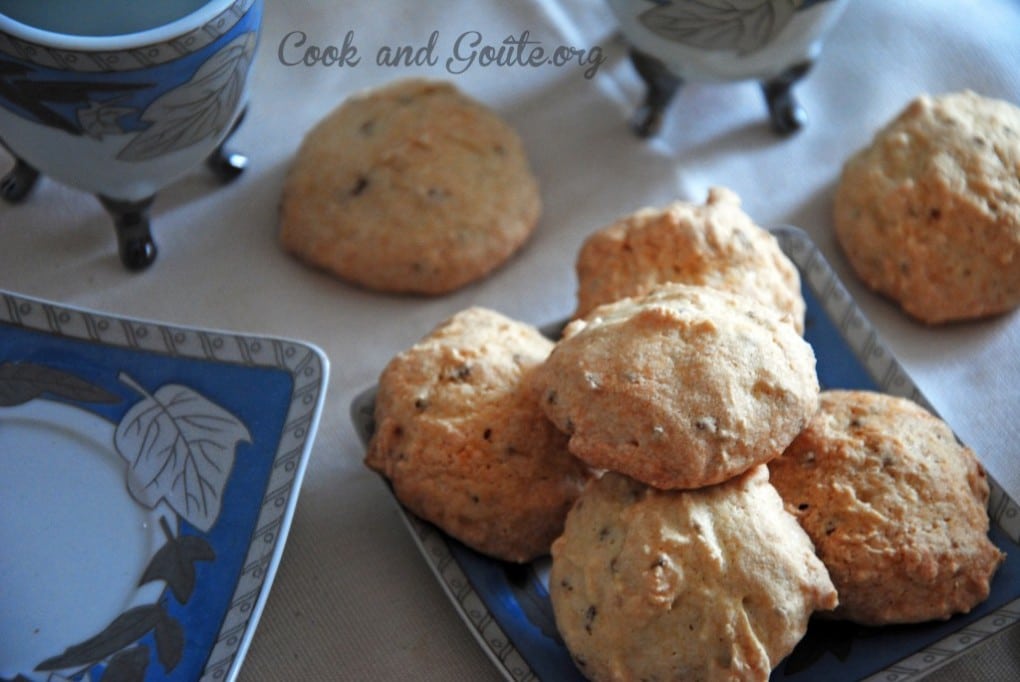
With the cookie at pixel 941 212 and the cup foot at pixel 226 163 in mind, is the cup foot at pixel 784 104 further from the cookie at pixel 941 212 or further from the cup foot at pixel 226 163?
the cup foot at pixel 226 163

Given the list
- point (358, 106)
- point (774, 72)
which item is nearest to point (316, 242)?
point (358, 106)

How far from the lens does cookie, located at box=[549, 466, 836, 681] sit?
0.96 m

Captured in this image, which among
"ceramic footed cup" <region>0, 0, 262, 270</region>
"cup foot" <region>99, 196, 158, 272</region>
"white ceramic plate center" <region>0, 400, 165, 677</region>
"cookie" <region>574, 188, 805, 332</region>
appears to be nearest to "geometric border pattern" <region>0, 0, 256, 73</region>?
"ceramic footed cup" <region>0, 0, 262, 270</region>

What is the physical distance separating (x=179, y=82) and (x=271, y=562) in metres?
0.53

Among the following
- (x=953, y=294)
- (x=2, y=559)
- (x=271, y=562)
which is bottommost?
(x=953, y=294)

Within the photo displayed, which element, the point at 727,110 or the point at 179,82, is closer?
the point at 179,82

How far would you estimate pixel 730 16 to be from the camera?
1.39 meters

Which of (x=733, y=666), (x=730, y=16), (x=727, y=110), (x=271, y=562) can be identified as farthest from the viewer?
(x=727, y=110)

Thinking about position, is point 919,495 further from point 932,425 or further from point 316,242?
point 316,242

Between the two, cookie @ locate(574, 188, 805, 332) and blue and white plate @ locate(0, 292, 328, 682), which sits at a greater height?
blue and white plate @ locate(0, 292, 328, 682)

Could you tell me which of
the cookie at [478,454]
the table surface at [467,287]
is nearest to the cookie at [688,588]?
the cookie at [478,454]

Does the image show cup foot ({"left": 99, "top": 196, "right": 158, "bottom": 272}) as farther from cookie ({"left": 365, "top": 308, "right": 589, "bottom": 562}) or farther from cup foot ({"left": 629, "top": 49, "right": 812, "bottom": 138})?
cup foot ({"left": 629, "top": 49, "right": 812, "bottom": 138})

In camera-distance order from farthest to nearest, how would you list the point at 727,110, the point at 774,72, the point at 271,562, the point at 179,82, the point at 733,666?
the point at 727,110
the point at 774,72
the point at 179,82
the point at 271,562
the point at 733,666

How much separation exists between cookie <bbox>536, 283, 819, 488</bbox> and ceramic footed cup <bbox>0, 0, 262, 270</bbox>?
521 mm
